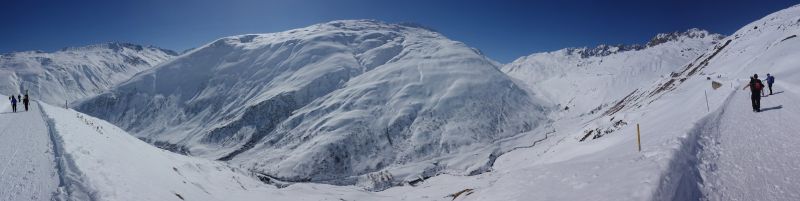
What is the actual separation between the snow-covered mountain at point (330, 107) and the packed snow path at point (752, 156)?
5727 centimetres

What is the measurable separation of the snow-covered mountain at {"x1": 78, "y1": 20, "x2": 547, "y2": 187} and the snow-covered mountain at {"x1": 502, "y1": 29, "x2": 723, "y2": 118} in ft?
39.2

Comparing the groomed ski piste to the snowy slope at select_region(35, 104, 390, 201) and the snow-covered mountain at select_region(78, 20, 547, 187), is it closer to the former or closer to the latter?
the snowy slope at select_region(35, 104, 390, 201)

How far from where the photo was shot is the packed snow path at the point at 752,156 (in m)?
10.1

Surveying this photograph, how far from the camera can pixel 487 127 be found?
98.7 metres

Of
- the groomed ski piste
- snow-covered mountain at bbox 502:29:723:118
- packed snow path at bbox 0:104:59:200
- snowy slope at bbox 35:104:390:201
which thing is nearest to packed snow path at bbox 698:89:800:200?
the groomed ski piste

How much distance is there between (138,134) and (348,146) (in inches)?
2795

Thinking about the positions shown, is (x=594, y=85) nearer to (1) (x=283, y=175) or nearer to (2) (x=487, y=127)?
(2) (x=487, y=127)

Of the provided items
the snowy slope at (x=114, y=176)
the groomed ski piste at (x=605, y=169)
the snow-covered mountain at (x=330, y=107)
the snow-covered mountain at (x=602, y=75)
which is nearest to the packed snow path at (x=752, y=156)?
the groomed ski piste at (x=605, y=169)

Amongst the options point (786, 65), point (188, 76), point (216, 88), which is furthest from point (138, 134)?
point (786, 65)

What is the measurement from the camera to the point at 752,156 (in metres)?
A: 12.5

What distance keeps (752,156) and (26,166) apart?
20664 mm

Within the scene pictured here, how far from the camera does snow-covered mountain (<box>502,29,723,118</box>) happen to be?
379 ft

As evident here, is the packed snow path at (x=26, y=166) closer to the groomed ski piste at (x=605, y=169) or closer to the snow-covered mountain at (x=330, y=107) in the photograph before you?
the groomed ski piste at (x=605, y=169)

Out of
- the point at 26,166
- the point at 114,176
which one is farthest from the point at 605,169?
the point at 26,166
